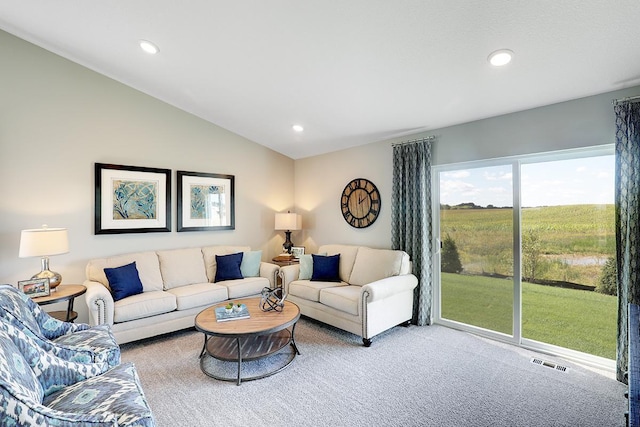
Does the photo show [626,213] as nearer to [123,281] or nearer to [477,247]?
[477,247]

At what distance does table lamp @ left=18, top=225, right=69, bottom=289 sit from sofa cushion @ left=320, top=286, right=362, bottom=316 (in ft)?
9.40

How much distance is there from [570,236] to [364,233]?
2.50 metres

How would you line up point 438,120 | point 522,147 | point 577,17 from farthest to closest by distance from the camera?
point 438,120 → point 522,147 → point 577,17

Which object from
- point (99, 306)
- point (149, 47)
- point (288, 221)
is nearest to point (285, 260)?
point (288, 221)

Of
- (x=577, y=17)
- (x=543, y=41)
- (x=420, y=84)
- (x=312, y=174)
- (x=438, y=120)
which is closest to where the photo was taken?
(x=577, y=17)

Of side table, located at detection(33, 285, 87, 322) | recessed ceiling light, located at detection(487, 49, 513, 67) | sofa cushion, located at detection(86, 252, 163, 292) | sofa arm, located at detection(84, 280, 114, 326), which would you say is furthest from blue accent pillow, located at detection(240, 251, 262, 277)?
recessed ceiling light, located at detection(487, 49, 513, 67)

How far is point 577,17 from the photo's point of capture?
201 centimetres

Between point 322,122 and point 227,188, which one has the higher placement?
point 322,122

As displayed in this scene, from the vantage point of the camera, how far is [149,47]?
3.11 m

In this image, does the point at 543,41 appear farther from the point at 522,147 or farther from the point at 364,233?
the point at 364,233

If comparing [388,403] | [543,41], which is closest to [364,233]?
[388,403]

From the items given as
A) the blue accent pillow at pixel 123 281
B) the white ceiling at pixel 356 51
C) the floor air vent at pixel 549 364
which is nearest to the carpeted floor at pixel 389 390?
the floor air vent at pixel 549 364

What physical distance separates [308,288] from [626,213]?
129 inches

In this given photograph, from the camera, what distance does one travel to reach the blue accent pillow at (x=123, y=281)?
11.3ft
